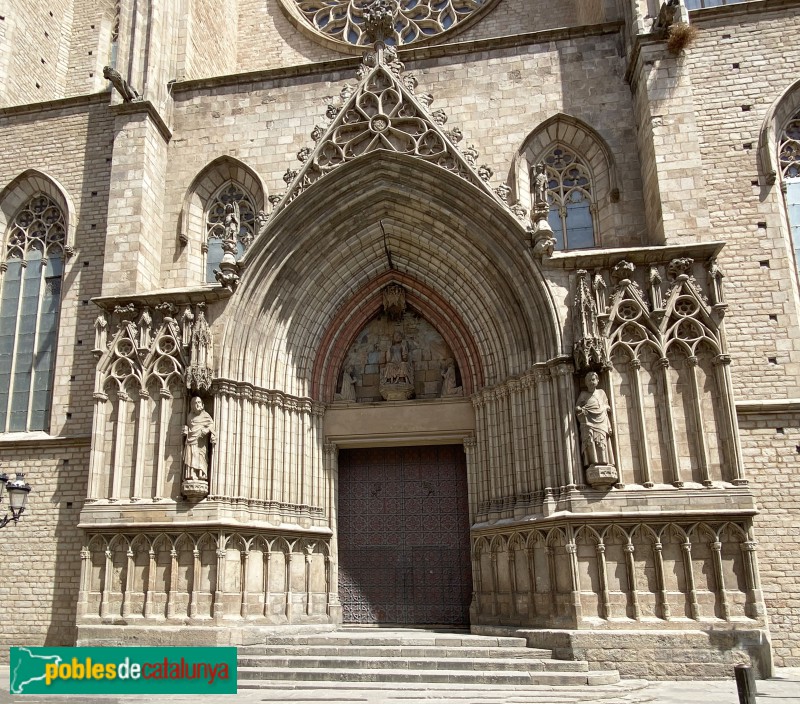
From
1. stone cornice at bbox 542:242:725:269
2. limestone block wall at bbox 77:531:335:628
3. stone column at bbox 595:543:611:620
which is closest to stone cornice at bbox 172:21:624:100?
stone cornice at bbox 542:242:725:269

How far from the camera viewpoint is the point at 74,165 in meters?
14.8

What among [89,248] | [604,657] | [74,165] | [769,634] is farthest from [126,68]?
[769,634]

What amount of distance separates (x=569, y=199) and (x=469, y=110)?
96.2 inches

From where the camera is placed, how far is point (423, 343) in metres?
13.7

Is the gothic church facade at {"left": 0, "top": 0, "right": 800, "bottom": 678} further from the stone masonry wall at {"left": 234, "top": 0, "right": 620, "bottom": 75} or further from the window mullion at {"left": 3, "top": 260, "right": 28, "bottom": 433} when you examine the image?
the stone masonry wall at {"left": 234, "top": 0, "right": 620, "bottom": 75}

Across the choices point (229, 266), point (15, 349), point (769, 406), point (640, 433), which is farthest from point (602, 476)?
point (15, 349)

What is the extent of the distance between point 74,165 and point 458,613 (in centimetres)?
1090

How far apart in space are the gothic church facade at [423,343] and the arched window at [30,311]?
2.4 inches

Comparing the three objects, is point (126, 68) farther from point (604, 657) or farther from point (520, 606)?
point (604, 657)

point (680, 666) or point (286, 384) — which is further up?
point (286, 384)

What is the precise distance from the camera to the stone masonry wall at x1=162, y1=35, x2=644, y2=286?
13531mm

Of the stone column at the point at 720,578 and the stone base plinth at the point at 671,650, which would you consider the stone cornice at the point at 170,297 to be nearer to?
the stone base plinth at the point at 671,650

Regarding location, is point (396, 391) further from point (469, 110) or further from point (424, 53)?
point (424, 53)

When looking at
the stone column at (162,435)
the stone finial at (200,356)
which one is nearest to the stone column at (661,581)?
the stone finial at (200,356)
